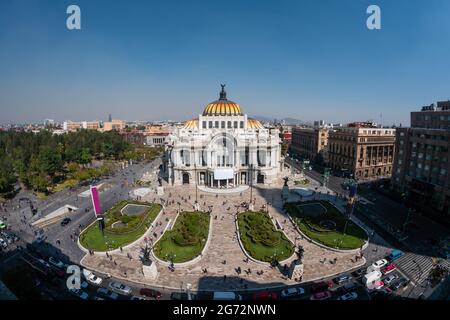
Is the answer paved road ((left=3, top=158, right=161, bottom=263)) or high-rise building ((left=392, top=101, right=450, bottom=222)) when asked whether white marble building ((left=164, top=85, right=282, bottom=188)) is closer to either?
paved road ((left=3, top=158, right=161, bottom=263))

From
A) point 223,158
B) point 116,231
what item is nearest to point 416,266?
point 116,231

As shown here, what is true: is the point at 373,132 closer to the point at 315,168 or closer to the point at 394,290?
the point at 315,168

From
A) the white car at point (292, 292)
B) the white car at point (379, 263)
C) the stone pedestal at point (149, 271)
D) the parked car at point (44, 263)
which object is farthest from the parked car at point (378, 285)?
the parked car at point (44, 263)

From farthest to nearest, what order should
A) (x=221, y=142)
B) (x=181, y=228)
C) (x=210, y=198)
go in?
(x=221, y=142)
(x=210, y=198)
(x=181, y=228)

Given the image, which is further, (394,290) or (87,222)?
(87,222)
